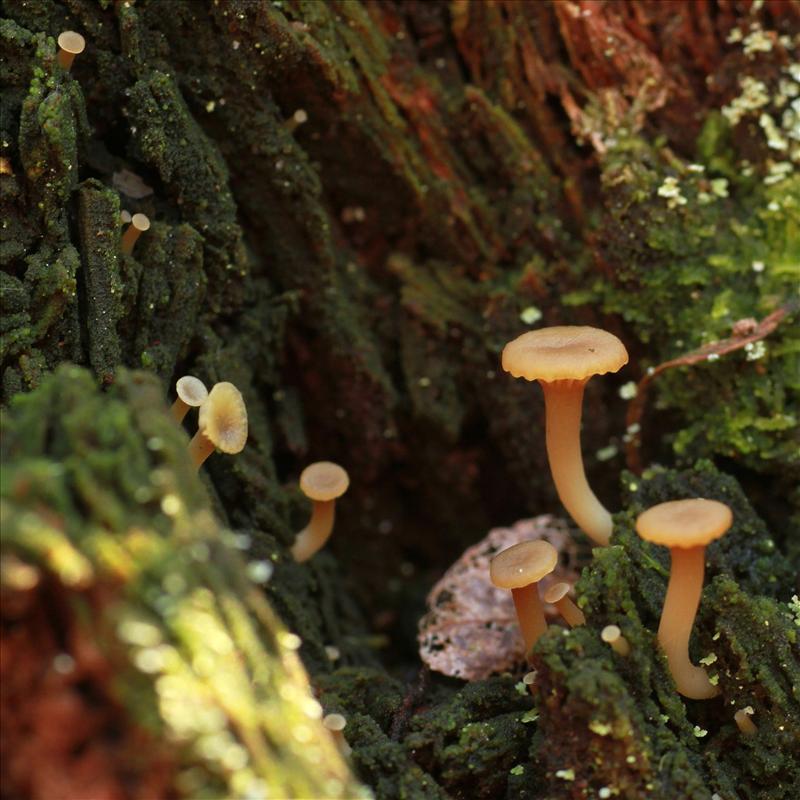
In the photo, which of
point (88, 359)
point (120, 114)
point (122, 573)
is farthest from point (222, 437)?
point (120, 114)

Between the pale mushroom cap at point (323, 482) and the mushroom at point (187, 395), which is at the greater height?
the mushroom at point (187, 395)

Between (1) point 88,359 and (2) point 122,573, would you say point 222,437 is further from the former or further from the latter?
(2) point 122,573

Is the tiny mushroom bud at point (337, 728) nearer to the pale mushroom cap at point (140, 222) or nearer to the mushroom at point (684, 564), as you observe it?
the mushroom at point (684, 564)

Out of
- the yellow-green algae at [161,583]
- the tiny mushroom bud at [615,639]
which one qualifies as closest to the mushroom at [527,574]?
the tiny mushroom bud at [615,639]

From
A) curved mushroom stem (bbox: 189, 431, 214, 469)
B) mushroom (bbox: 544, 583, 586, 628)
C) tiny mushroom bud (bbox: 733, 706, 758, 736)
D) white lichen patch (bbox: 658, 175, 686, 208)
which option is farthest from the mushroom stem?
white lichen patch (bbox: 658, 175, 686, 208)

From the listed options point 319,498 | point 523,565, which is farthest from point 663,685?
point 319,498

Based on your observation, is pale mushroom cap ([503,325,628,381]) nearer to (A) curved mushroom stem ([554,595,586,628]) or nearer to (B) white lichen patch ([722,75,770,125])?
(A) curved mushroom stem ([554,595,586,628])

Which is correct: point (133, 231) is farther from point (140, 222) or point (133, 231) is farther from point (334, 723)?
point (334, 723)
